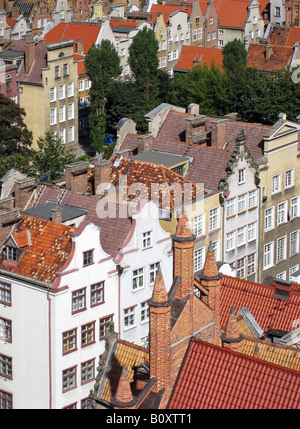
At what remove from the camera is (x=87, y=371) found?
5834cm

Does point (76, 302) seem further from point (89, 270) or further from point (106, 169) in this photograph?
point (106, 169)

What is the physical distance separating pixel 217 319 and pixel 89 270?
1488 centimetres

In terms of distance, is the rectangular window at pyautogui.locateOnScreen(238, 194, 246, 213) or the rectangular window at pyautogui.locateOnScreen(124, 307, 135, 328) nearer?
the rectangular window at pyautogui.locateOnScreen(124, 307, 135, 328)

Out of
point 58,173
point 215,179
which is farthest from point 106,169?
point 58,173

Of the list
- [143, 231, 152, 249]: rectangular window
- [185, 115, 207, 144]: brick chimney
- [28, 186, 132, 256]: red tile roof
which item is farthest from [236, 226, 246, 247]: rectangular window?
[143, 231, 152, 249]: rectangular window

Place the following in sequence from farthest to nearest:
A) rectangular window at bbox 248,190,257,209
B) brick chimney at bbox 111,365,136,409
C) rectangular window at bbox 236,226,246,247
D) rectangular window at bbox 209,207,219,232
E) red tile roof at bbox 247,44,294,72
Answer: red tile roof at bbox 247,44,294,72
rectangular window at bbox 248,190,257,209
rectangular window at bbox 236,226,246,247
rectangular window at bbox 209,207,219,232
brick chimney at bbox 111,365,136,409

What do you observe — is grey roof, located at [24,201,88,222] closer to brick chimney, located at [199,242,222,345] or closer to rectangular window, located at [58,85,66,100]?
brick chimney, located at [199,242,222,345]

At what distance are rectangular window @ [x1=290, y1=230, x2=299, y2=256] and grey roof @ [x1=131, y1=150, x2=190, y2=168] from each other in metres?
11.5

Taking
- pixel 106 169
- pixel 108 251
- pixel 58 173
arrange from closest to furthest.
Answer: pixel 108 251 < pixel 106 169 < pixel 58 173

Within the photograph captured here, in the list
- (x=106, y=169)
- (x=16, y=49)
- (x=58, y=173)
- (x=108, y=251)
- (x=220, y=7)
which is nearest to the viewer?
(x=108, y=251)

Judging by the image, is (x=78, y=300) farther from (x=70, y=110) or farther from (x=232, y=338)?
(x=70, y=110)

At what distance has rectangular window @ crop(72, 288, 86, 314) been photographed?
186ft

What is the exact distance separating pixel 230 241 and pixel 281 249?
289 inches

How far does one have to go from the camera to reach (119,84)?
121500 millimetres
